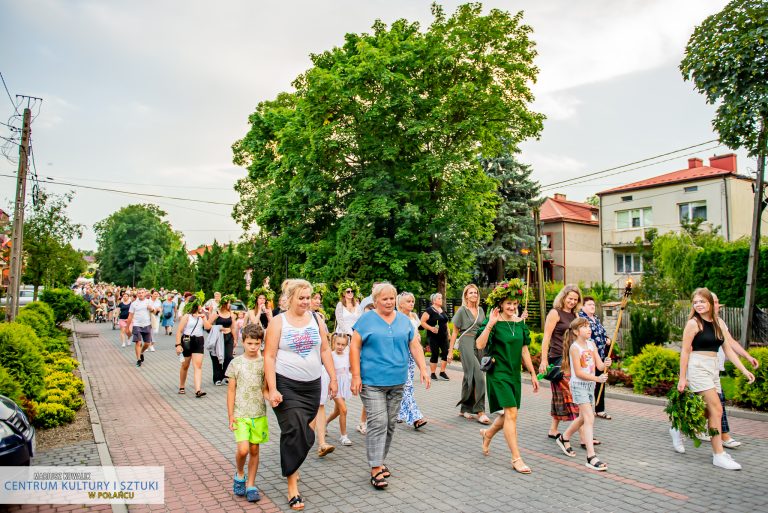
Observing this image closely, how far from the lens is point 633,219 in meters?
39.5

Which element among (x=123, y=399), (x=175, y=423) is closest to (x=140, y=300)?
(x=123, y=399)

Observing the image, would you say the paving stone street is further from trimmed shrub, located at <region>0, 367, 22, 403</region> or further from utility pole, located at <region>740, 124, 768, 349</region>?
utility pole, located at <region>740, 124, 768, 349</region>

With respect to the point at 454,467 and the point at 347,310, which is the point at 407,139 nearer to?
the point at 347,310

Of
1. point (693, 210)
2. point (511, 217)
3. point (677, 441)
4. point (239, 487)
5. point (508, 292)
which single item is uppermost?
point (693, 210)

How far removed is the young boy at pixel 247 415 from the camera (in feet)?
16.9

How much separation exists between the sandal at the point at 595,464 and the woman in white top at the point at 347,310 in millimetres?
4249

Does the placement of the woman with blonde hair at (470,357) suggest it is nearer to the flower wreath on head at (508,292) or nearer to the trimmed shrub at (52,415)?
the flower wreath on head at (508,292)

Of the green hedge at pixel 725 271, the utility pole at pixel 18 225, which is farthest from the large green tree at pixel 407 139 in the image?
the utility pole at pixel 18 225

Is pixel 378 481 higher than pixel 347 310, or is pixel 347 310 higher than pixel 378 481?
pixel 347 310

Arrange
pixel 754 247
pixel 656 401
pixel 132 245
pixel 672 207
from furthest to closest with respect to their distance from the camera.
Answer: pixel 132 245 < pixel 672 207 < pixel 754 247 < pixel 656 401

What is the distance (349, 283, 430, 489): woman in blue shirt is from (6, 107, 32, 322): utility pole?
13.6 m

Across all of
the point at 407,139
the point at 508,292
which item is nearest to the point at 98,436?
the point at 508,292

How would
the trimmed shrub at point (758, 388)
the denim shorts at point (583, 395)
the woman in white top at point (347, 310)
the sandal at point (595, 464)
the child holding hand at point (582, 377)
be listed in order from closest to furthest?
the sandal at point (595, 464) < the child holding hand at point (582, 377) < the denim shorts at point (583, 395) < the trimmed shrub at point (758, 388) < the woman in white top at point (347, 310)

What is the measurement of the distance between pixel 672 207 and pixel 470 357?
34.1m
